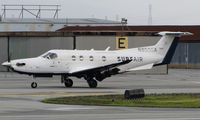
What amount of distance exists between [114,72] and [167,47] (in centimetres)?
529

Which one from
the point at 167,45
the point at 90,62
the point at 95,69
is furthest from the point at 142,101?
the point at 167,45

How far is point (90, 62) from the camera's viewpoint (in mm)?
36844

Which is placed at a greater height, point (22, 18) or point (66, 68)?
point (22, 18)

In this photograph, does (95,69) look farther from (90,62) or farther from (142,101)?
(142,101)

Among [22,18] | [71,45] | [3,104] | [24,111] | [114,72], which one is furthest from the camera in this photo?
[22,18]

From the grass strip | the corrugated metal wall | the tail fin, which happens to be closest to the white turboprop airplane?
the tail fin

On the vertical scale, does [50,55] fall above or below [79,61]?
above

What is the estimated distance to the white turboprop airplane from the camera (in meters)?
35.1

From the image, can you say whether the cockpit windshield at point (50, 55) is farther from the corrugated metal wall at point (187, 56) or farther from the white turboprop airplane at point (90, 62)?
the corrugated metal wall at point (187, 56)

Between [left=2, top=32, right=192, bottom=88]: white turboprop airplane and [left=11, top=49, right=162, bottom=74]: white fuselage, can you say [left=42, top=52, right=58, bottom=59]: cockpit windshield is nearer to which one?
[left=2, top=32, right=192, bottom=88]: white turboprop airplane

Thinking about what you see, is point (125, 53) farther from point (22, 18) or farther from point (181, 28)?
point (22, 18)

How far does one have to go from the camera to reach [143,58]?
3756 centimetres

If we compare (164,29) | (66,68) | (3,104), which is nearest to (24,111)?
(3,104)

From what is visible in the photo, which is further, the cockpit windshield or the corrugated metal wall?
the corrugated metal wall
